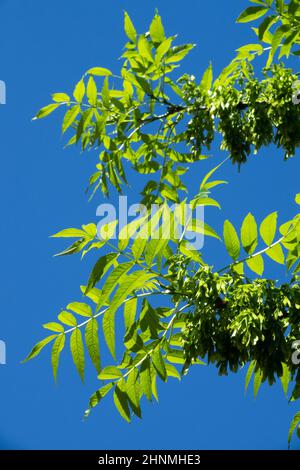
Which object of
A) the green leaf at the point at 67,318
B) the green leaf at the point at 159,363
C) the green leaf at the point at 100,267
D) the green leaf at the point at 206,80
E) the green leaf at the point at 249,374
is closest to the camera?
the green leaf at the point at 100,267

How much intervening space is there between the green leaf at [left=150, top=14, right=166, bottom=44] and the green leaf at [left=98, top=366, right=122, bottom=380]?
4.56 ft

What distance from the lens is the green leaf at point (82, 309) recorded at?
306cm

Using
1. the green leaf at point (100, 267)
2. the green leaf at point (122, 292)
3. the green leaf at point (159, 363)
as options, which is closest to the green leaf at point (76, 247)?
A: the green leaf at point (100, 267)

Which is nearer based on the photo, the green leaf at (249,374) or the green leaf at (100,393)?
the green leaf at (100,393)

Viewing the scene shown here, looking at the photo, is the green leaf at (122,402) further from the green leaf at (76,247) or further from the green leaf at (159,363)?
the green leaf at (76,247)

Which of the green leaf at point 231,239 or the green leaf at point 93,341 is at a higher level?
the green leaf at point 231,239

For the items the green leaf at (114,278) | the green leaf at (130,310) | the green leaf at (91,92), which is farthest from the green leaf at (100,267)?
the green leaf at (91,92)

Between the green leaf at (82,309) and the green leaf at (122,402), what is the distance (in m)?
0.33

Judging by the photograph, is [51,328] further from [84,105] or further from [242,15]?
[242,15]

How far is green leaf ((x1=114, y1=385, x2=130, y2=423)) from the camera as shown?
3.05 m

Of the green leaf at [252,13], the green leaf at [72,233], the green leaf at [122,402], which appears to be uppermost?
the green leaf at [252,13]

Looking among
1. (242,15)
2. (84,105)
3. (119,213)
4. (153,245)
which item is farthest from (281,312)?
(84,105)

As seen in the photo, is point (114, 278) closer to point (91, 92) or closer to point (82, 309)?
point (82, 309)

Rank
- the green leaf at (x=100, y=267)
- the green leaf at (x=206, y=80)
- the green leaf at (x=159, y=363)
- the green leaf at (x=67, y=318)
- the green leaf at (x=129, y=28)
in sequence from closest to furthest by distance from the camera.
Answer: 1. the green leaf at (x=100, y=267)
2. the green leaf at (x=159, y=363)
3. the green leaf at (x=67, y=318)
4. the green leaf at (x=129, y=28)
5. the green leaf at (x=206, y=80)
